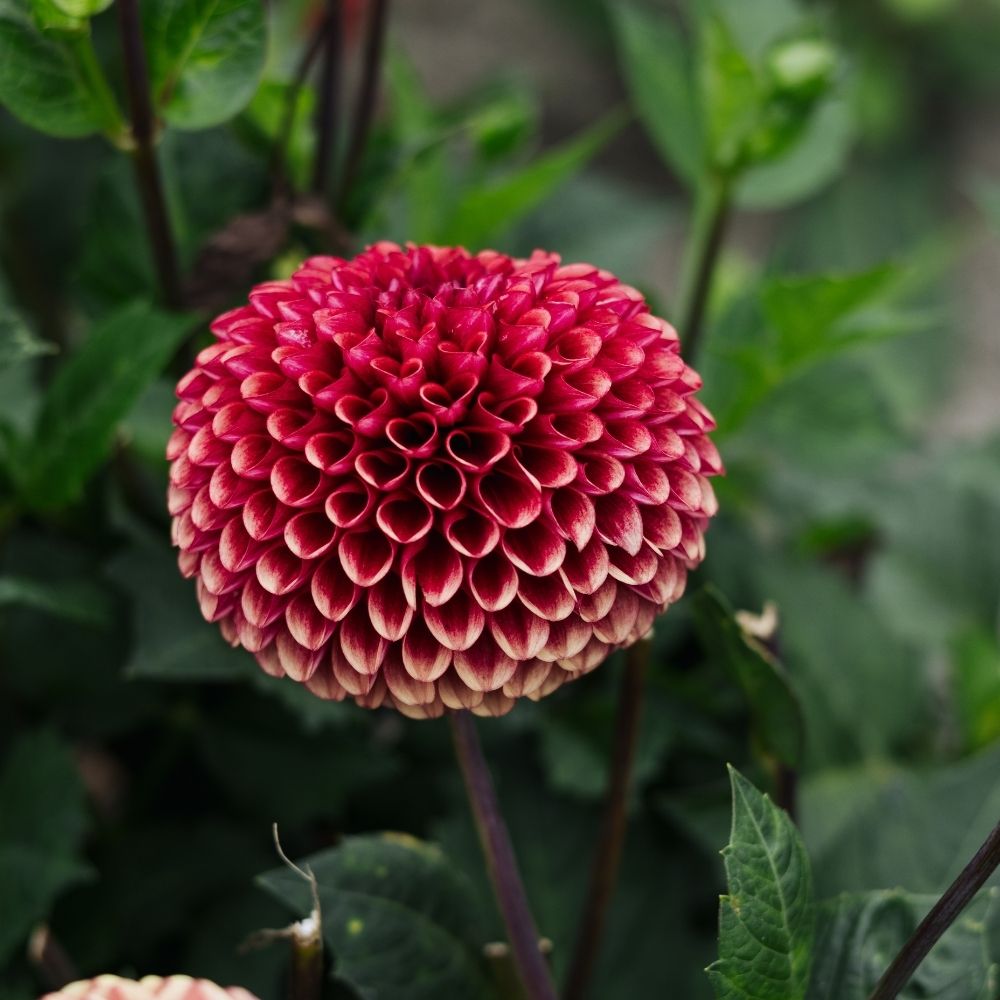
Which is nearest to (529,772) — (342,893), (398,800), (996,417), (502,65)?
(398,800)

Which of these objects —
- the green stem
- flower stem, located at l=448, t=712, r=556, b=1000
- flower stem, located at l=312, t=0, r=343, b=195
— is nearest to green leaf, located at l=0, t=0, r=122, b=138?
the green stem

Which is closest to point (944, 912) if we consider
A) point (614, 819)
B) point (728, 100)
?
point (614, 819)

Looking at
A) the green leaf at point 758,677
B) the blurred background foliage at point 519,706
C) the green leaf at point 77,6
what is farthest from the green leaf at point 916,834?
the green leaf at point 77,6

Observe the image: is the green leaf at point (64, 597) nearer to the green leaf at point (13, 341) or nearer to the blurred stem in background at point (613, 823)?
the green leaf at point (13, 341)

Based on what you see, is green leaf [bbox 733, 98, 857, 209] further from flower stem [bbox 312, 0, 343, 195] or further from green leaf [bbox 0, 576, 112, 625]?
green leaf [bbox 0, 576, 112, 625]

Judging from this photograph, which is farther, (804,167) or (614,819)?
(804,167)

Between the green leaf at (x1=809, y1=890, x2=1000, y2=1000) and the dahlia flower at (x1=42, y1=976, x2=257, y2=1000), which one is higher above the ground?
the dahlia flower at (x1=42, y1=976, x2=257, y2=1000)

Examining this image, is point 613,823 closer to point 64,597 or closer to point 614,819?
point 614,819
